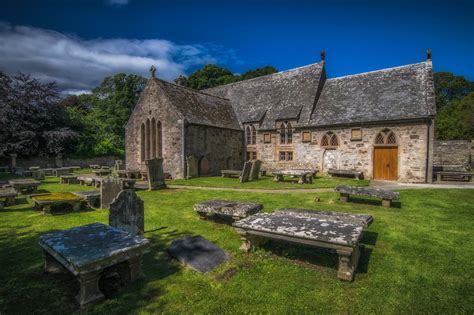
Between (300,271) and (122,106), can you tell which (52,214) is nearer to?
(300,271)

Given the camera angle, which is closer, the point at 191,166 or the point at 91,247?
the point at 91,247

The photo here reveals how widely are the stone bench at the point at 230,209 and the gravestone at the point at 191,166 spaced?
12.6m

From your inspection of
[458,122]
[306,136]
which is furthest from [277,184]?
[458,122]

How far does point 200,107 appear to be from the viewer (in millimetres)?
24797

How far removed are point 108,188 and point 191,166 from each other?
11.3 m

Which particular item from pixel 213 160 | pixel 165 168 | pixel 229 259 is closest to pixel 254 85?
pixel 213 160

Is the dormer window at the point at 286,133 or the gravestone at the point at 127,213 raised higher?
the dormer window at the point at 286,133

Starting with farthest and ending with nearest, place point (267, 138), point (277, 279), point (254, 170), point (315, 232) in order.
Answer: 1. point (267, 138)
2. point (254, 170)
3. point (315, 232)
4. point (277, 279)

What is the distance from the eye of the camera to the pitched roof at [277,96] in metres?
24.5

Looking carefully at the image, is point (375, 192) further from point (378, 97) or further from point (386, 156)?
point (378, 97)

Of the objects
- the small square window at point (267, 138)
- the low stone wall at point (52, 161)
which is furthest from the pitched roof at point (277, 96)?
the low stone wall at point (52, 161)

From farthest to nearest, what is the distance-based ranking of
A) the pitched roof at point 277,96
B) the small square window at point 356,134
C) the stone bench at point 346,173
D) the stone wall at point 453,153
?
the stone wall at point 453,153 → the pitched roof at point 277,96 → the small square window at point 356,134 → the stone bench at point 346,173

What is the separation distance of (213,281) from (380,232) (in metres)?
5.11

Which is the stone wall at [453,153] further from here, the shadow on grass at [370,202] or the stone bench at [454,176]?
the shadow on grass at [370,202]
